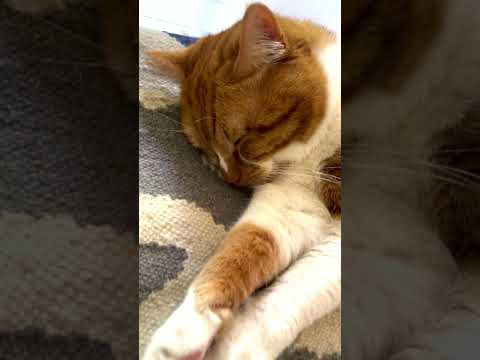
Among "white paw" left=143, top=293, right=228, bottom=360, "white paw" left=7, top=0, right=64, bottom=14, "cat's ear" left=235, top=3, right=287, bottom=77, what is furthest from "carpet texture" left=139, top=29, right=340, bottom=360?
"white paw" left=7, top=0, right=64, bottom=14

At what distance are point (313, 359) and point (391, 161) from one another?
38 cm

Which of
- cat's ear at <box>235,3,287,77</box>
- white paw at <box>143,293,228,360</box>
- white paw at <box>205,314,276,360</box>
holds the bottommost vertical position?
white paw at <box>205,314,276,360</box>

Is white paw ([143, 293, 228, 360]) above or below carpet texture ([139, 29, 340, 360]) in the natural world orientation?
below

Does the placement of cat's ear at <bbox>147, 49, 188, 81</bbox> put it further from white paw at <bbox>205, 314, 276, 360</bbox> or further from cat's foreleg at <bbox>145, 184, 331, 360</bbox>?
white paw at <bbox>205, 314, 276, 360</bbox>

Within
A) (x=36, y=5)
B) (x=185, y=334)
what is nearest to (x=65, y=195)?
(x=36, y=5)

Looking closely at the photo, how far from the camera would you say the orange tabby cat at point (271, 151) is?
2.48 feet

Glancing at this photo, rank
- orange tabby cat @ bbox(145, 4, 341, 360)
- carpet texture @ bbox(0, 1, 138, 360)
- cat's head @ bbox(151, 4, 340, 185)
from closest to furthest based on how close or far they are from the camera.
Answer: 1. carpet texture @ bbox(0, 1, 138, 360)
2. orange tabby cat @ bbox(145, 4, 341, 360)
3. cat's head @ bbox(151, 4, 340, 185)

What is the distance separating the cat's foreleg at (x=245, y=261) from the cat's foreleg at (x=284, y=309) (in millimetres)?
25

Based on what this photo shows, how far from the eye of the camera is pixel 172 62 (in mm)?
1018

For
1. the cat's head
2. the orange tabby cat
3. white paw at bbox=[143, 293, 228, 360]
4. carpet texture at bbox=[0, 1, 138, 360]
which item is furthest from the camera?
the cat's head

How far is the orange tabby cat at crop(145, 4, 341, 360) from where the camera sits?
0.76 meters

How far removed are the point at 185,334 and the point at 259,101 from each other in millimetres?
491

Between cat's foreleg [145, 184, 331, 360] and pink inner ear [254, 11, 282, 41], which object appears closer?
cat's foreleg [145, 184, 331, 360]

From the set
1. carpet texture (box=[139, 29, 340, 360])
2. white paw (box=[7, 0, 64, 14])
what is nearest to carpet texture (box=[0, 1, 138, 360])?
white paw (box=[7, 0, 64, 14])
